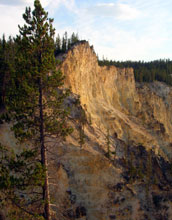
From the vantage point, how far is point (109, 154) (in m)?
31.9

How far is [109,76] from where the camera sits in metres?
52.5

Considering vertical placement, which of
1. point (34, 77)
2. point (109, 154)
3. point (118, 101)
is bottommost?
point (109, 154)

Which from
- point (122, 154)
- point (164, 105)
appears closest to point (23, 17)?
point (122, 154)

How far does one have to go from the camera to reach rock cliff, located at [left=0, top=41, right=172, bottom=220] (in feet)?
87.7

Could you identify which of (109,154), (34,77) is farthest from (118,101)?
(34,77)

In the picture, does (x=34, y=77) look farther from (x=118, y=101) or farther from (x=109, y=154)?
(x=118, y=101)

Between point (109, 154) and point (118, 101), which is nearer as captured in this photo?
point (109, 154)

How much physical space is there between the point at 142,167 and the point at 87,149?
9977 millimetres

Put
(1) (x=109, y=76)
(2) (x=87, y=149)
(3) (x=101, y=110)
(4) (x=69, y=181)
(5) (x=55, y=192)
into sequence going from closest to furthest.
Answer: (5) (x=55, y=192), (4) (x=69, y=181), (2) (x=87, y=149), (3) (x=101, y=110), (1) (x=109, y=76)

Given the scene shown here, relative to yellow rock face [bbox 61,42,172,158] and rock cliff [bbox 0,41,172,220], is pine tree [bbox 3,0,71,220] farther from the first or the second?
yellow rock face [bbox 61,42,172,158]

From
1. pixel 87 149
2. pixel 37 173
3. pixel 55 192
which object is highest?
pixel 37 173

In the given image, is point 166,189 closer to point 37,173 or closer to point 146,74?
point 37,173

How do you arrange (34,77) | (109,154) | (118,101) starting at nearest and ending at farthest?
(34,77)
(109,154)
(118,101)

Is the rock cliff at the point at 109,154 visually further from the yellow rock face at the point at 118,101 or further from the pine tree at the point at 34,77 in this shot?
the pine tree at the point at 34,77
